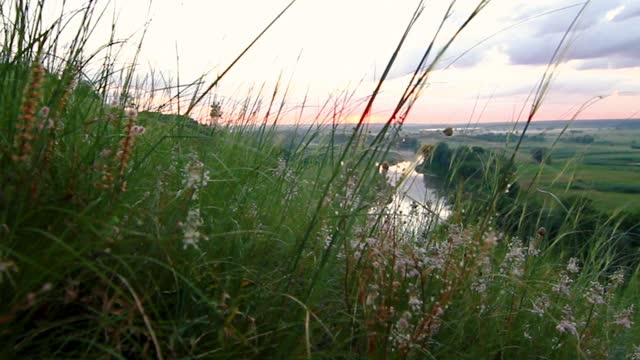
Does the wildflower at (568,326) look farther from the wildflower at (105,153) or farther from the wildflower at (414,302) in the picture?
the wildflower at (105,153)

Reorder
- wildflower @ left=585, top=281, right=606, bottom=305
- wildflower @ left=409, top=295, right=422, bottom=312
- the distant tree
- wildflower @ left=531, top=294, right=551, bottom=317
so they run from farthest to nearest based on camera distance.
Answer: the distant tree, wildflower @ left=585, top=281, right=606, bottom=305, wildflower @ left=531, top=294, right=551, bottom=317, wildflower @ left=409, top=295, right=422, bottom=312

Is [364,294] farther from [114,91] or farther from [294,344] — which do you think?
[114,91]

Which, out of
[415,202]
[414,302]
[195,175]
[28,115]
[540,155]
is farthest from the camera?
[540,155]

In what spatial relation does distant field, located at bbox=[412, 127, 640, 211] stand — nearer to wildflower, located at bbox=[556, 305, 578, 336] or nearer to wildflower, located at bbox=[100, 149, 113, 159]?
wildflower, located at bbox=[556, 305, 578, 336]

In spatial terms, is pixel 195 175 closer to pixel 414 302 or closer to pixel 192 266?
pixel 192 266

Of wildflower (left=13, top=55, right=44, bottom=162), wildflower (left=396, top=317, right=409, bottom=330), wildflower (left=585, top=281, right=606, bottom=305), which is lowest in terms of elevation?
wildflower (left=585, top=281, right=606, bottom=305)

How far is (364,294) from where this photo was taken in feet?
7.06

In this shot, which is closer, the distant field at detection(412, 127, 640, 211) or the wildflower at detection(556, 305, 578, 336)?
the wildflower at detection(556, 305, 578, 336)

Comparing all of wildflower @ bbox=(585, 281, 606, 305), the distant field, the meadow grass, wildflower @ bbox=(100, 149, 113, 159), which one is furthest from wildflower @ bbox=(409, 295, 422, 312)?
the distant field

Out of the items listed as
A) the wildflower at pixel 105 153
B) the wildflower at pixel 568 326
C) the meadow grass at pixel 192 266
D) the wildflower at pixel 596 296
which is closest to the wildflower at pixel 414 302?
the meadow grass at pixel 192 266

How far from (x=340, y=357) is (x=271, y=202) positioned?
88cm

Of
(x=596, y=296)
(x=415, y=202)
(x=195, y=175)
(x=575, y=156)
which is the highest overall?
(x=195, y=175)

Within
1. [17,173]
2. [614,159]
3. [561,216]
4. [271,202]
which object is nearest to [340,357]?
[271,202]

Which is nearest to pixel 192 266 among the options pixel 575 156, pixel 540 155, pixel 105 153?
pixel 105 153
